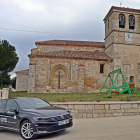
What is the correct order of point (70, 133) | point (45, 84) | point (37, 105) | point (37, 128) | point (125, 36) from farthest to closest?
point (125, 36) → point (45, 84) → point (37, 105) → point (70, 133) → point (37, 128)

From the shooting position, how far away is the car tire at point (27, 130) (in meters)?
4.84

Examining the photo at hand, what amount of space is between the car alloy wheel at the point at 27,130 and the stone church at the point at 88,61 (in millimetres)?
16167

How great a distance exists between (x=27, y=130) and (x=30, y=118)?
1.22ft

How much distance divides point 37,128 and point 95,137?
1.72 metres

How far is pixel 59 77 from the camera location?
22172 mm

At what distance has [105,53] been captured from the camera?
82.4 ft

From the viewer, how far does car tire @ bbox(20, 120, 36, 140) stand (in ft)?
15.9

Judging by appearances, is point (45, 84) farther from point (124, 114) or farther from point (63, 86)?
point (124, 114)

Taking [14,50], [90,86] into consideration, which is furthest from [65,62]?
[14,50]

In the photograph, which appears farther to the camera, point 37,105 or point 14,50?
point 14,50

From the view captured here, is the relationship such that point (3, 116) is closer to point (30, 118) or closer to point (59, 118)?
point (30, 118)

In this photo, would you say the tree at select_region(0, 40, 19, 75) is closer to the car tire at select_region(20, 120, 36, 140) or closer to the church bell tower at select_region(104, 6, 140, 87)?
the church bell tower at select_region(104, 6, 140, 87)

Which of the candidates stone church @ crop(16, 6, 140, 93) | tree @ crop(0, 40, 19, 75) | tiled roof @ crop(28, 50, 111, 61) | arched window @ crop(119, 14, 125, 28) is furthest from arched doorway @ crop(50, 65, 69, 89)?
tree @ crop(0, 40, 19, 75)

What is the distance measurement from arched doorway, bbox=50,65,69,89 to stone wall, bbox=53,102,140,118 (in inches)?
530
